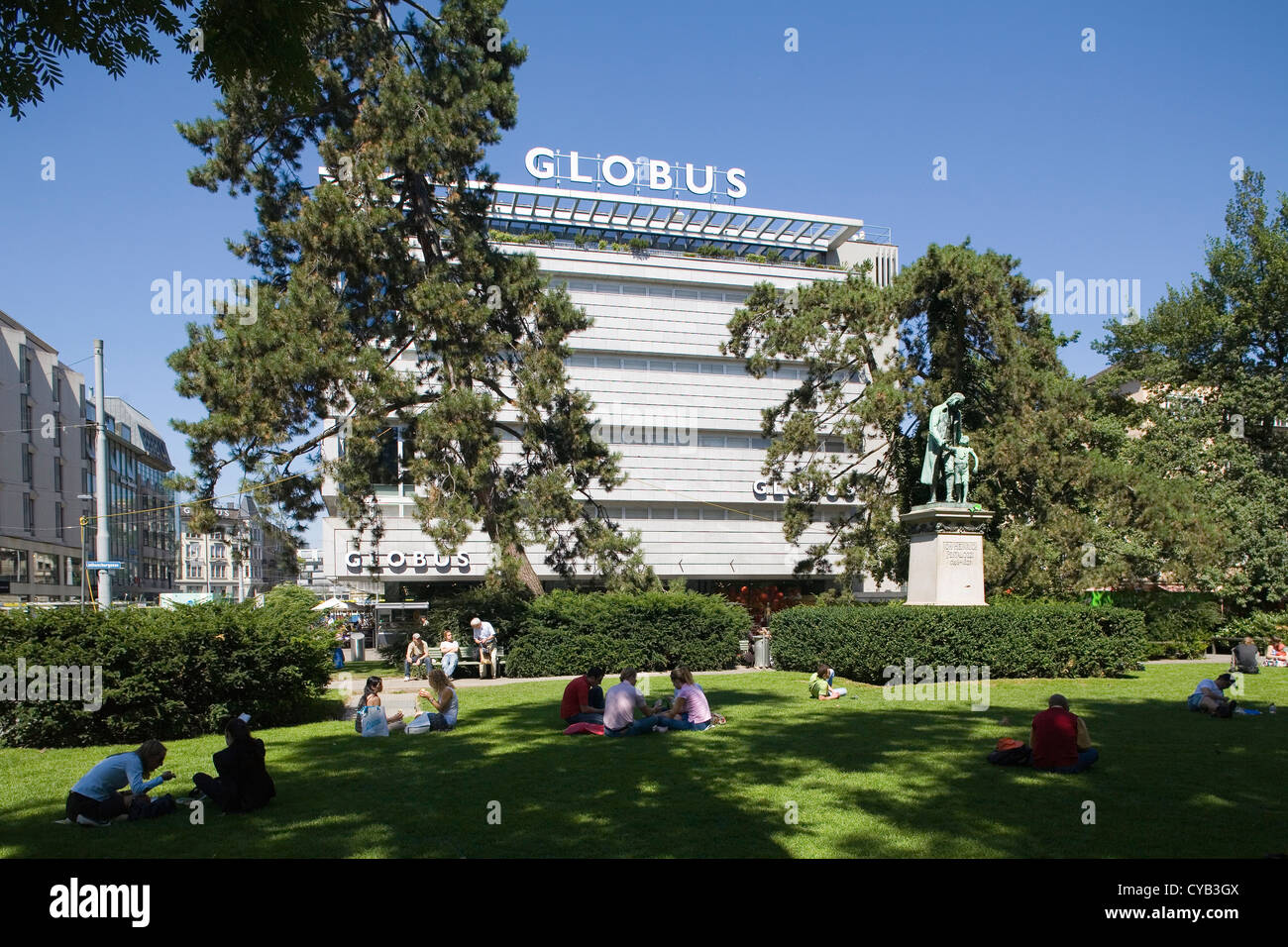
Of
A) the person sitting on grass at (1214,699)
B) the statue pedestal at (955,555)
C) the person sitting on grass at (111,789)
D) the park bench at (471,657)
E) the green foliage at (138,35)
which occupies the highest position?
the green foliage at (138,35)

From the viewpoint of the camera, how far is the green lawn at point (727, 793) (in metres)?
7.39

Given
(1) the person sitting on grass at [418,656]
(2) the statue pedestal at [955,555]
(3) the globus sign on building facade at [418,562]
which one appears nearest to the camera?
(2) the statue pedestal at [955,555]

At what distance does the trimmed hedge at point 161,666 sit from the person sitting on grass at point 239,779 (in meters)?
5.18

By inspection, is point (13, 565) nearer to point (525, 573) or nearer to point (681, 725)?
point (525, 573)

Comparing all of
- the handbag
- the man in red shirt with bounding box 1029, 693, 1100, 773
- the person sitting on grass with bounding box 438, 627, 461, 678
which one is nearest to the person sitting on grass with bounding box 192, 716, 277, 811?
the handbag

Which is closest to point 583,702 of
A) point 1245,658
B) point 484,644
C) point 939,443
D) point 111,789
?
point 111,789

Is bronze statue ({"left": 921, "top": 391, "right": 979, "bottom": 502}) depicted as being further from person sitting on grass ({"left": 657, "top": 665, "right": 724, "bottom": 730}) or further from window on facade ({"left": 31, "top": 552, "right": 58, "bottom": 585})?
window on facade ({"left": 31, "top": 552, "right": 58, "bottom": 585})

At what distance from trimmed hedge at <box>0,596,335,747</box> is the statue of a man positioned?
14576 mm

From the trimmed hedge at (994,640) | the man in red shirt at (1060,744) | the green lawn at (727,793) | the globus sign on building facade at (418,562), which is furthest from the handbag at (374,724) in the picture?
the globus sign on building facade at (418,562)

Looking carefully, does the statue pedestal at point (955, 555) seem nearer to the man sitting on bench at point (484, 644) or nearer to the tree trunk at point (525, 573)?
the man sitting on bench at point (484, 644)

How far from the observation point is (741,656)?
2527cm

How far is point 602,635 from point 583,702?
888 centimetres
